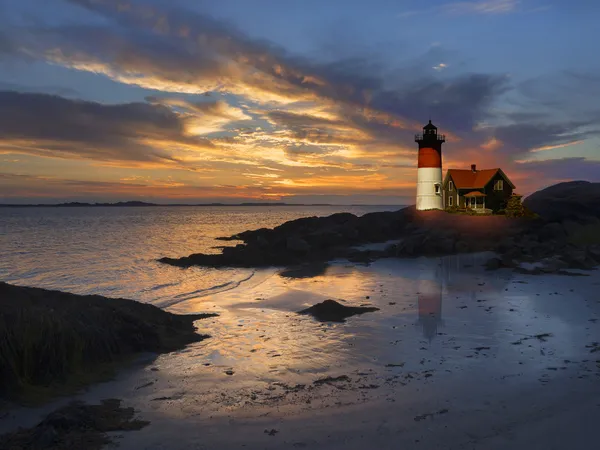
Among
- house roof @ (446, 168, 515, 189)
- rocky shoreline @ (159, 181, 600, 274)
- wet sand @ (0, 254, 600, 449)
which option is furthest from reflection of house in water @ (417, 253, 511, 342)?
house roof @ (446, 168, 515, 189)

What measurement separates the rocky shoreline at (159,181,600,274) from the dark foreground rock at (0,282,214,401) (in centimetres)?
1900

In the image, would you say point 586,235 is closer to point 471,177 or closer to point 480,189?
point 480,189

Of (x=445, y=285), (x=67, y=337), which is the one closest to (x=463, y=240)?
(x=445, y=285)

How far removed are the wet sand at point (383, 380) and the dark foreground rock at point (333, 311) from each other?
561 mm

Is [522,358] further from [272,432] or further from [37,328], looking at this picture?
[37,328]

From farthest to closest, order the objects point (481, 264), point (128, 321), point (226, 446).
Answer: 1. point (481, 264)
2. point (128, 321)
3. point (226, 446)

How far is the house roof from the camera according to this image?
4622cm

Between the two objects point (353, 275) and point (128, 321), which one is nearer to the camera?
point (128, 321)

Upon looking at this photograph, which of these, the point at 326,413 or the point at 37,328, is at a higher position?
the point at 37,328

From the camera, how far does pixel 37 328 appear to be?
32.0 feet

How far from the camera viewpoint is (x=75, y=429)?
22.6 feet

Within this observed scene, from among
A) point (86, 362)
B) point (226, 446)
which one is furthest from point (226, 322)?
point (226, 446)

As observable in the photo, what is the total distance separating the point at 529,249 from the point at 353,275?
12972 mm

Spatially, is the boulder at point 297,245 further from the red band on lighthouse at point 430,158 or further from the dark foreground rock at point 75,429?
the dark foreground rock at point 75,429
